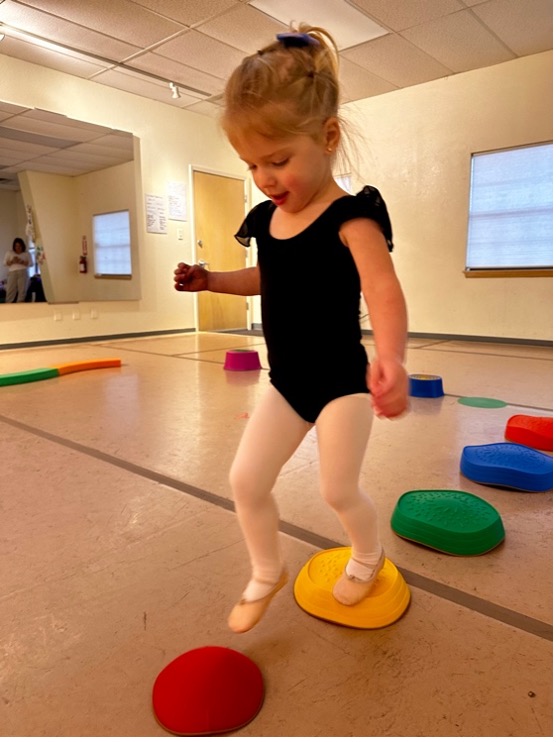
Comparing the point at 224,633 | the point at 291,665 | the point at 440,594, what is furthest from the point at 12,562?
the point at 440,594

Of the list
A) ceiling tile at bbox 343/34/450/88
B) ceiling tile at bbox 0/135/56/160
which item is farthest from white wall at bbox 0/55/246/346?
ceiling tile at bbox 343/34/450/88

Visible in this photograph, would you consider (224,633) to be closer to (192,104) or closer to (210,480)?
(210,480)

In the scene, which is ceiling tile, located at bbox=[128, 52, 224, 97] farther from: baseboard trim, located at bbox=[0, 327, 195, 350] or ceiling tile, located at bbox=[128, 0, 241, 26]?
baseboard trim, located at bbox=[0, 327, 195, 350]

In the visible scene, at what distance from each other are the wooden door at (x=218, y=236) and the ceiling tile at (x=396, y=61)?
8.24ft

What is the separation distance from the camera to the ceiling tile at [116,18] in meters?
4.05

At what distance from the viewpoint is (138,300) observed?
6.41 metres

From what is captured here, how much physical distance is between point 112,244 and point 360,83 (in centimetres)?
327

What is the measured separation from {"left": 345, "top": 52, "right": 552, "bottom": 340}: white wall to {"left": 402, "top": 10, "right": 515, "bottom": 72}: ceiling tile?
8.6 inches

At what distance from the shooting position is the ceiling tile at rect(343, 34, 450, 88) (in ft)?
15.8

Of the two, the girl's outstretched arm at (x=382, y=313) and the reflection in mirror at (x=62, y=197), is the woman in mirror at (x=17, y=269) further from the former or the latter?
the girl's outstretched arm at (x=382, y=313)

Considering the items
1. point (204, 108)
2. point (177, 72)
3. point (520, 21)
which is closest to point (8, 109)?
point (177, 72)

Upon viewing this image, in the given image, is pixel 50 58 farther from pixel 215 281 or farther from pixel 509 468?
pixel 509 468

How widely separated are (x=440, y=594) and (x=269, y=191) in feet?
2.83

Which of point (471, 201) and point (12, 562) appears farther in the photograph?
point (471, 201)
